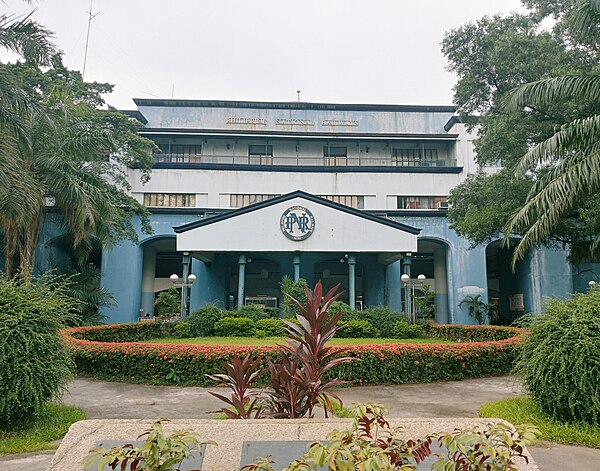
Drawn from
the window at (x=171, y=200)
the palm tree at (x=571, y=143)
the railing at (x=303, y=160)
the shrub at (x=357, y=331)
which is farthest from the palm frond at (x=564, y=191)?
the window at (x=171, y=200)

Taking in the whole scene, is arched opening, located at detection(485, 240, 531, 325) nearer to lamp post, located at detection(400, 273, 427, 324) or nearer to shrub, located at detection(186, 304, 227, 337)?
lamp post, located at detection(400, 273, 427, 324)

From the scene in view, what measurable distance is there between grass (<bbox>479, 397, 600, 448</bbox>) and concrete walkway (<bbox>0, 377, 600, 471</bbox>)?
11.6 inches

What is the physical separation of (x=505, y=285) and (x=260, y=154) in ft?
60.3

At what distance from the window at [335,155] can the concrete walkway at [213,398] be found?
23.5 metres

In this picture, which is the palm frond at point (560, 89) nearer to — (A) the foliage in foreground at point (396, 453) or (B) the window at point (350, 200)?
(A) the foliage in foreground at point (396, 453)

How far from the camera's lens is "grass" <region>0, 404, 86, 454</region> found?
5520 mm

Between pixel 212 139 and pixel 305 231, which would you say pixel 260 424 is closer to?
pixel 305 231

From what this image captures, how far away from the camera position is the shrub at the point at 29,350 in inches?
238

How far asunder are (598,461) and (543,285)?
983 inches

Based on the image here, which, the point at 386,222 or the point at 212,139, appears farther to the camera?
the point at 212,139

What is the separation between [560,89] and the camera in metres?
11.8

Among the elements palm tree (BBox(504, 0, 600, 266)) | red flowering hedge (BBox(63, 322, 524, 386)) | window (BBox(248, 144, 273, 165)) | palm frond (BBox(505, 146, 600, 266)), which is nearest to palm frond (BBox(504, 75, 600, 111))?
palm tree (BBox(504, 0, 600, 266))

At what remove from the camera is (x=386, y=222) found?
2334cm

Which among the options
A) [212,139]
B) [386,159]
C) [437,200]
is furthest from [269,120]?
[437,200]
